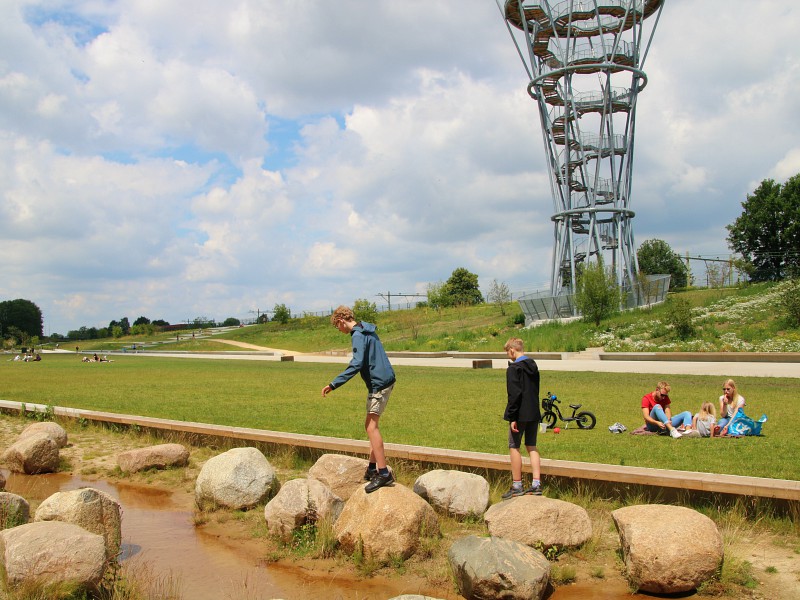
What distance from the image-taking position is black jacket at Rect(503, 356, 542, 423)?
7164mm

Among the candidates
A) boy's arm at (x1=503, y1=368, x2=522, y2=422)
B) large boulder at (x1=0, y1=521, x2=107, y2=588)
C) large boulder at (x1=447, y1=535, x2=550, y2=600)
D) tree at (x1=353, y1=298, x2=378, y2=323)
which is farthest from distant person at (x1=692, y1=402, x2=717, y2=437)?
tree at (x1=353, y1=298, x2=378, y2=323)

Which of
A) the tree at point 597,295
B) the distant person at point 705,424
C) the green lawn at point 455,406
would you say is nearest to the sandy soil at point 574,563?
the green lawn at point 455,406

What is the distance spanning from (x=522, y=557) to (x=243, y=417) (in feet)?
29.4

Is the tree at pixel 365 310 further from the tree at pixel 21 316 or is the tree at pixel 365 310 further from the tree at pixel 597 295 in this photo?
the tree at pixel 21 316

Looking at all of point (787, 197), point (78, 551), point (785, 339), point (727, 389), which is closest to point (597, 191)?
point (785, 339)

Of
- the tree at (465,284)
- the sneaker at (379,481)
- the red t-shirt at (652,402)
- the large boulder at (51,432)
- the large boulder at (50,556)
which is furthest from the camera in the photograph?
the tree at (465,284)

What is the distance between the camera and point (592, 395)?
16.7 metres

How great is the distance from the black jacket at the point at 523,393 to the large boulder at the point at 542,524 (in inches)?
41.8

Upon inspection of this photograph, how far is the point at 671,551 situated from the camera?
538 cm

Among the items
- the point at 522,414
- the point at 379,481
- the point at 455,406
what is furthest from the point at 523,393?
the point at 455,406

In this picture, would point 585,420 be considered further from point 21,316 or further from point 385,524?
point 21,316

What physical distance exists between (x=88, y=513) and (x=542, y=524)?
427 centimetres

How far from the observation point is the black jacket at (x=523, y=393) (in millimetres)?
7164

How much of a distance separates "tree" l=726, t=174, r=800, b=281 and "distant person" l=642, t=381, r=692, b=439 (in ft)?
171
